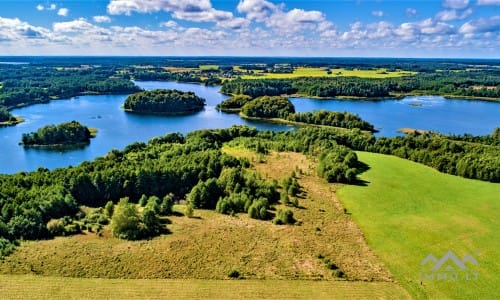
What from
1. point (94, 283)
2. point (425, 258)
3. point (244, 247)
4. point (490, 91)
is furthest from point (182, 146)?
point (490, 91)

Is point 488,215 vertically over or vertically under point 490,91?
under

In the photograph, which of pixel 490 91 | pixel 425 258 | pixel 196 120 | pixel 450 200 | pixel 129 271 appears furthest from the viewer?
pixel 490 91

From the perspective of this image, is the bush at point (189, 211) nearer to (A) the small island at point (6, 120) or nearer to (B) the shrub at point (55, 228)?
(B) the shrub at point (55, 228)

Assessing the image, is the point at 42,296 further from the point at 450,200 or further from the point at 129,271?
the point at 450,200

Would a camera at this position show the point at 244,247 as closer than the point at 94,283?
No

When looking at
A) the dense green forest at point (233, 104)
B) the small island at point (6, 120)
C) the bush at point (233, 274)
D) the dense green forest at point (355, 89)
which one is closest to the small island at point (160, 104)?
the dense green forest at point (233, 104)

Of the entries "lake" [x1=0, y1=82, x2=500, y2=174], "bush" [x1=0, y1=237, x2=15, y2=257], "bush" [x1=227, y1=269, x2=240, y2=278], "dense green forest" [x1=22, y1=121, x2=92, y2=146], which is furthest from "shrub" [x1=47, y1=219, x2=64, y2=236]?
"dense green forest" [x1=22, y1=121, x2=92, y2=146]
